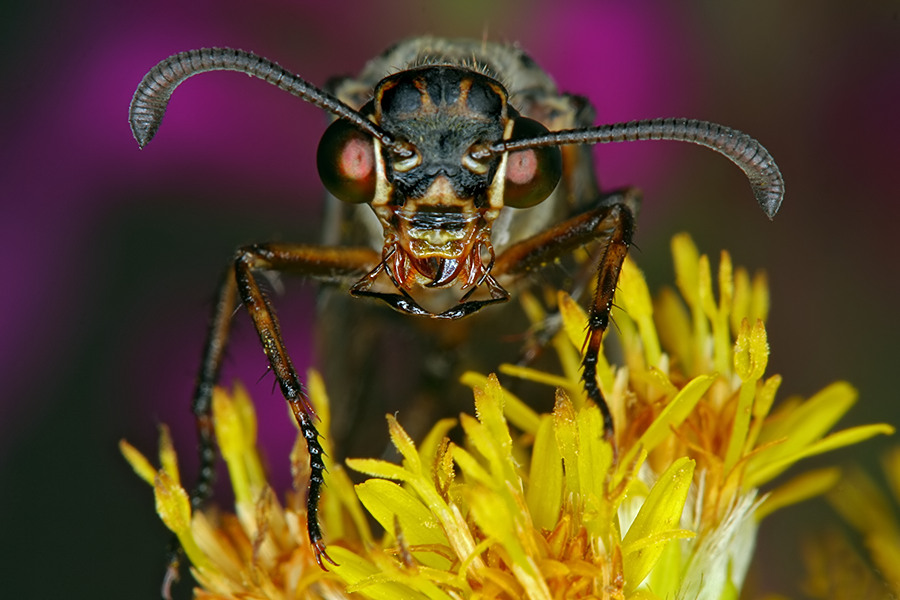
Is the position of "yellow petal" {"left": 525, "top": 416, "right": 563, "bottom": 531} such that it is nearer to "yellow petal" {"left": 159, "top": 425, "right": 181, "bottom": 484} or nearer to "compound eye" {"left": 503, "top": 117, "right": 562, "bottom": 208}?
"compound eye" {"left": 503, "top": 117, "right": 562, "bottom": 208}

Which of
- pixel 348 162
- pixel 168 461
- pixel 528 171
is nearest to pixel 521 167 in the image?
pixel 528 171

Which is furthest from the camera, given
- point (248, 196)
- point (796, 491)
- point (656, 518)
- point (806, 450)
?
point (248, 196)

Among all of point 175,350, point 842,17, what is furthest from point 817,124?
point 175,350

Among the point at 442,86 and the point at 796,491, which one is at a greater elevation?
the point at 442,86

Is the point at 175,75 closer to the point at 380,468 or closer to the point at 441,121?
the point at 441,121

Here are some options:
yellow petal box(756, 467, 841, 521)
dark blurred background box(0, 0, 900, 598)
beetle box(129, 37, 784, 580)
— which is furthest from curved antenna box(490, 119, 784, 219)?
dark blurred background box(0, 0, 900, 598)

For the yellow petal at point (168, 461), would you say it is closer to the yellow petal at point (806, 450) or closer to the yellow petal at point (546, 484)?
the yellow petal at point (546, 484)

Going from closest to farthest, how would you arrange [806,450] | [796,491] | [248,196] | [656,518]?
1. [656,518]
2. [806,450]
3. [796,491]
4. [248,196]

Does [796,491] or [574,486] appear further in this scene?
[796,491]
